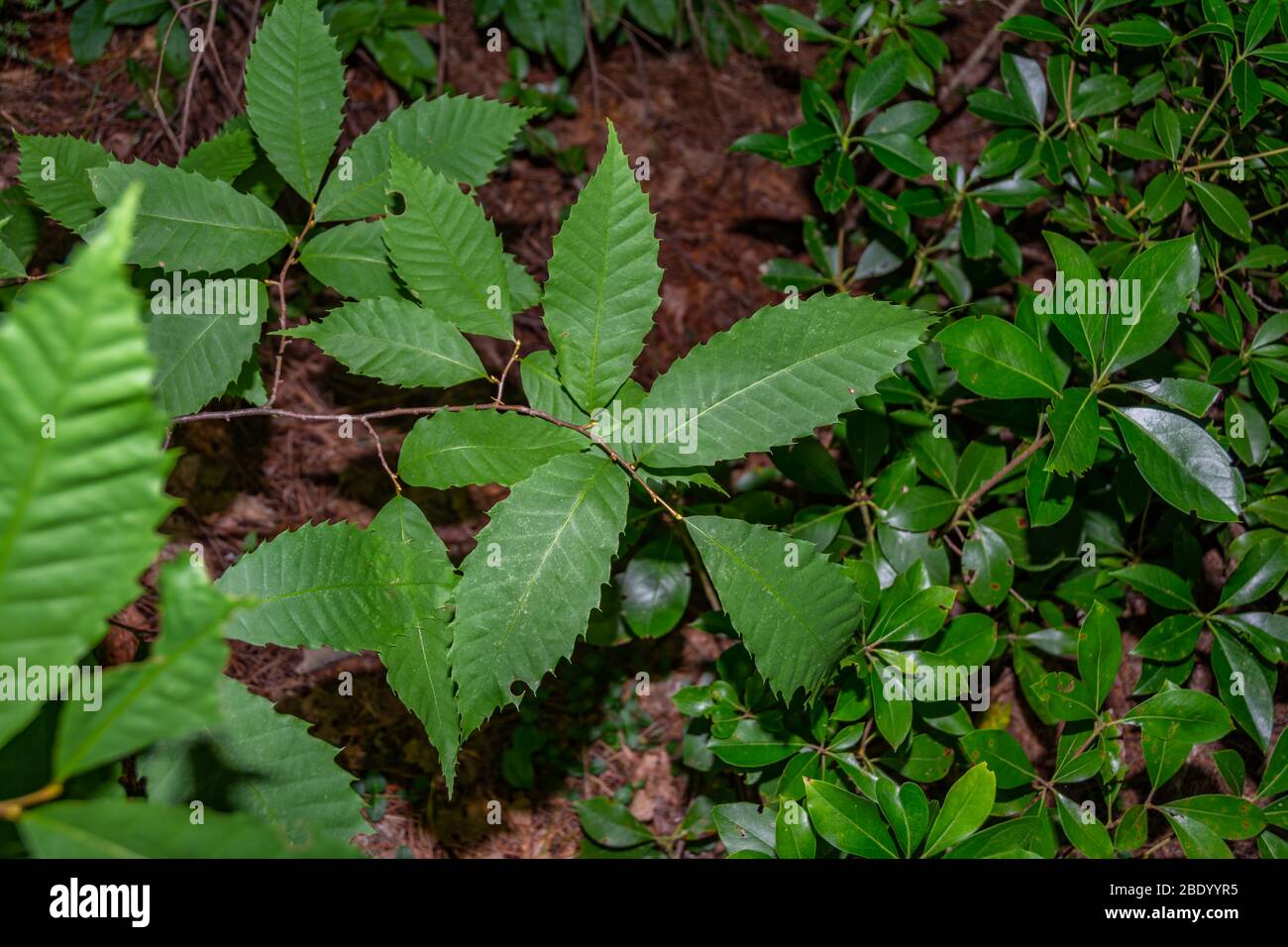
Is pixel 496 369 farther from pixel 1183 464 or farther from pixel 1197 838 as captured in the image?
pixel 1197 838

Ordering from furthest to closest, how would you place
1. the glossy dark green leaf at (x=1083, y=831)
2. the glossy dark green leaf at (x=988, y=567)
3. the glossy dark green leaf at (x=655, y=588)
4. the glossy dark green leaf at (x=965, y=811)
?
the glossy dark green leaf at (x=655, y=588) < the glossy dark green leaf at (x=988, y=567) < the glossy dark green leaf at (x=1083, y=831) < the glossy dark green leaf at (x=965, y=811)

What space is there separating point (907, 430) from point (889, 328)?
0.68 metres

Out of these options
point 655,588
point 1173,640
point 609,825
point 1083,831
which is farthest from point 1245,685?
point 609,825

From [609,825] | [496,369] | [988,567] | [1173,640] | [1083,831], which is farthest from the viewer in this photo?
[496,369]

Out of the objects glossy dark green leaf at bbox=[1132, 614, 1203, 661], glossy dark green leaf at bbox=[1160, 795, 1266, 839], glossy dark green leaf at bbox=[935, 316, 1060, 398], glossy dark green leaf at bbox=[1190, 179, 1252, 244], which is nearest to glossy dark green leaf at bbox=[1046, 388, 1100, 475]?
glossy dark green leaf at bbox=[935, 316, 1060, 398]

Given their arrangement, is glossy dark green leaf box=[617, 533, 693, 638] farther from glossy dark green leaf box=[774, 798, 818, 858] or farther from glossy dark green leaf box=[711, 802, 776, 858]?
glossy dark green leaf box=[774, 798, 818, 858]

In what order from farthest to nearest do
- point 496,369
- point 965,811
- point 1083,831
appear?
point 496,369 < point 1083,831 < point 965,811

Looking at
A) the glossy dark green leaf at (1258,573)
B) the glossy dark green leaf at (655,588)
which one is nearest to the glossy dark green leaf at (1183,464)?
the glossy dark green leaf at (1258,573)

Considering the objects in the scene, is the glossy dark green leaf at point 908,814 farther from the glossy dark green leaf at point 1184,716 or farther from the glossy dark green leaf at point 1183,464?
the glossy dark green leaf at point 1183,464

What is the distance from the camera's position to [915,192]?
2.05m

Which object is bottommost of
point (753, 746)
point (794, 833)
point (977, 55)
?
point (794, 833)

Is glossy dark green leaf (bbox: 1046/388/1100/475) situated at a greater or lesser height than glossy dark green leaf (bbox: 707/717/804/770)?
greater

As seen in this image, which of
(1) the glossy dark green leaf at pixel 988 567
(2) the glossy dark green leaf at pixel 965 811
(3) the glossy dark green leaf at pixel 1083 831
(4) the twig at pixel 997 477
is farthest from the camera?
(1) the glossy dark green leaf at pixel 988 567
